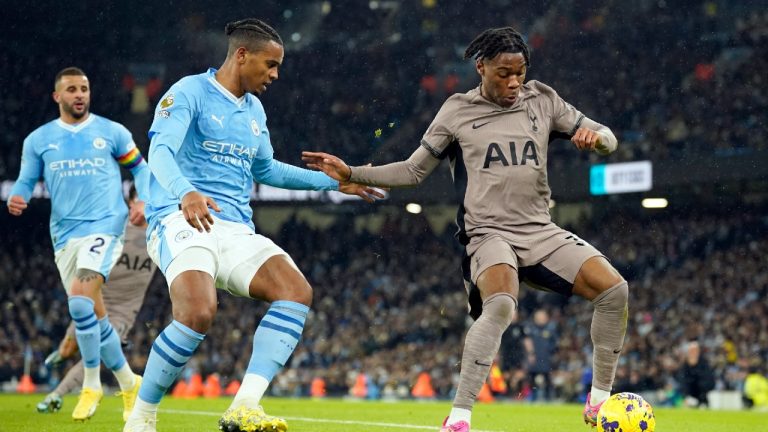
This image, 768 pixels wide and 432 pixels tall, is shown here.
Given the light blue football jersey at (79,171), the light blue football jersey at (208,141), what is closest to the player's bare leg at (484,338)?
the light blue football jersey at (208,141)

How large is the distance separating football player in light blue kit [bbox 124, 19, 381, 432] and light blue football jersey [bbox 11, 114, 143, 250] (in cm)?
280

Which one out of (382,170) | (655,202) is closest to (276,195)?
(655,202)

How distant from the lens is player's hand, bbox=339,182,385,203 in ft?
20.3

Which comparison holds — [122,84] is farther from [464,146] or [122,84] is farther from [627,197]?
[464,146]

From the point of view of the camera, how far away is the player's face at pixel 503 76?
5777mm

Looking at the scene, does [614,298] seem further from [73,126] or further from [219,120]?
[73,126]

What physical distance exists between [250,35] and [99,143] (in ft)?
10.9

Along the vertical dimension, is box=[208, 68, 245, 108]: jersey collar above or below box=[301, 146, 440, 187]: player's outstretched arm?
above

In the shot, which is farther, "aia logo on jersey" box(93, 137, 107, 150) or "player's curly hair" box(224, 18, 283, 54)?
"aia logo on jersey" box(93, 137, 107, 150)

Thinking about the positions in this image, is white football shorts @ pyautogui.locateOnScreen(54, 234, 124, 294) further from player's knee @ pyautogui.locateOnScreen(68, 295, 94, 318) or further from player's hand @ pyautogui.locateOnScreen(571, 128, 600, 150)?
player's hand @ pyautogui.locateOnScreen(571, 128, 600, 150)

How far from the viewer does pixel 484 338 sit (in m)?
5.38

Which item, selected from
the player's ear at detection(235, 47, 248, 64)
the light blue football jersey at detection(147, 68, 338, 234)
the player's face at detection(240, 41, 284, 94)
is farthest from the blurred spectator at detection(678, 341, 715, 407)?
the player's ear at detection(235, 47, 248, 64)

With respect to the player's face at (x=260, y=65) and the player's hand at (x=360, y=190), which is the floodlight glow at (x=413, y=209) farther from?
the player's face at (x=260, y=65)

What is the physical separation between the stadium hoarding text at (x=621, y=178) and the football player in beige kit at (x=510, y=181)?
56.7 feet
